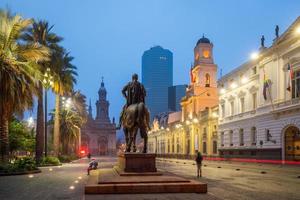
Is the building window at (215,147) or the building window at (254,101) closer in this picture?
the building window at (254,101)

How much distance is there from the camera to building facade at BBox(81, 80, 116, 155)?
14375 cm

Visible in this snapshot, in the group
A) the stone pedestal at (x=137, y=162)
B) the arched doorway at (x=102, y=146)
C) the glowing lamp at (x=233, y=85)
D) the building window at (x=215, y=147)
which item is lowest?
the arched doorway at (x=102, y=146)

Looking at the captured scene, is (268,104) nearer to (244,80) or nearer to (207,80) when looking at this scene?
(244,80)

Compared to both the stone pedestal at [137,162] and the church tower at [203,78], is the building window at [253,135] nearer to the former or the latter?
the stone pedestal at [137,162]

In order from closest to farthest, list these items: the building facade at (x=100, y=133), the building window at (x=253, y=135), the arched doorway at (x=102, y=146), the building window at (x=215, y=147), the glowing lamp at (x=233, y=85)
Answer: the building window at (x=253, y=135)
the glowing lamp at (x=233, y=85)
the building window at (x=215, y=147)
the building facade at (x=100, y=133)
the arched doorway at (x=102, y=146)

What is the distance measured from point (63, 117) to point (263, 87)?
29.8m

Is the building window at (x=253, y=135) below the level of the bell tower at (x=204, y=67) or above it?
below

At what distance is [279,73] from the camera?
43.1 meters

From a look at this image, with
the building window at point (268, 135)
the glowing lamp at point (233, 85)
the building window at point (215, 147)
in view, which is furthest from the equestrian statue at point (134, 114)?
the building window at point (215, 147)

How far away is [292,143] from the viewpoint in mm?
40781

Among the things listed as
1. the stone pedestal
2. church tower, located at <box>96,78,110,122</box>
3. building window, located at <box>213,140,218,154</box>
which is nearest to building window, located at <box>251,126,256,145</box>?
building window, located at <box>213,140,218,154</box>

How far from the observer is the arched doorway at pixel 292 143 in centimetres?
3994

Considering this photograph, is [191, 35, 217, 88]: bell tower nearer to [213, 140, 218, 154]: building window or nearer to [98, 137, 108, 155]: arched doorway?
[213, 140, 218, 154]: building window

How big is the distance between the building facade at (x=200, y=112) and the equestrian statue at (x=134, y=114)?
50.1 meters
